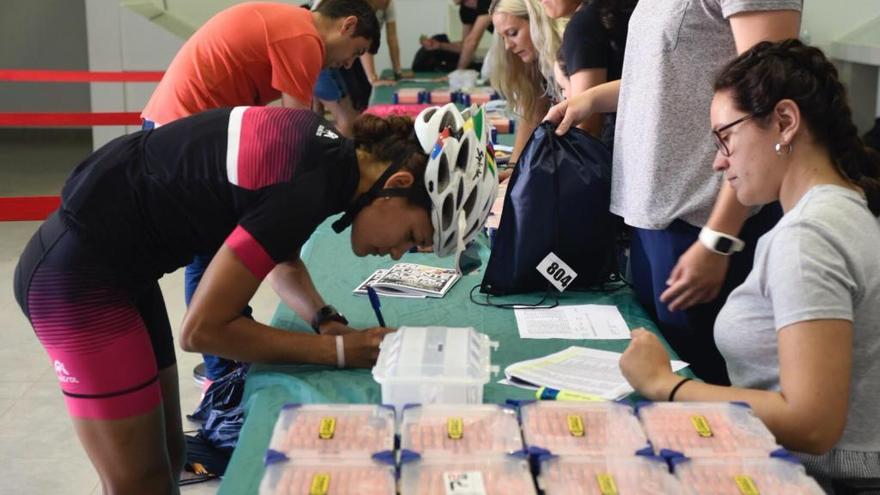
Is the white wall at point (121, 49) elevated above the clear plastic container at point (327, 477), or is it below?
above

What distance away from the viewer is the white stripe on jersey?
161 cm

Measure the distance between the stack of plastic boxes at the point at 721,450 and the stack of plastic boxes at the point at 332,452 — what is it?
39cm

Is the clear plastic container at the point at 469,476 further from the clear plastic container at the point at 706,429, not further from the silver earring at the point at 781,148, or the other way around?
the silver earring at the point at 781,148

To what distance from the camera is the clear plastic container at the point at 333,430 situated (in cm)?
128

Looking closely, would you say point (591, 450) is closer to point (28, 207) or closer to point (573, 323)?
point (573, 323)

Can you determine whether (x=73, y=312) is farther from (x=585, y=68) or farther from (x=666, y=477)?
(x=585, y=68)

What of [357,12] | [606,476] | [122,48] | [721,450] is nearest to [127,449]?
[606,476]

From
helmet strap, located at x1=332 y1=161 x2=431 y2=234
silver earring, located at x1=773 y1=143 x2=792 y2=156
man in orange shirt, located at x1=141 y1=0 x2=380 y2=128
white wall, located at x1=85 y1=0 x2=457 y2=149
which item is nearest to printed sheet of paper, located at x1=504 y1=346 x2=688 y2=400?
helmet strap, located at x1=332 y1=161 x2=431 y2=234

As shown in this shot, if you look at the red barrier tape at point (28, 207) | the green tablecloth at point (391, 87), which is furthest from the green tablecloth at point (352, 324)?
the green tablecloth at point (391, 87)

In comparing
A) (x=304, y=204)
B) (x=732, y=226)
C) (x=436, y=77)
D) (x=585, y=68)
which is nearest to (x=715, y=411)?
(x=732, y=226)

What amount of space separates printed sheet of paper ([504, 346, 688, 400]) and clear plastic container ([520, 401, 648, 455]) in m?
0.24

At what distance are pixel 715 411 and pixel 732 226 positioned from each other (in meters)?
0.60

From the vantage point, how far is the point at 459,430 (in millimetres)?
1324

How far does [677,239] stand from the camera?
84.4 inches
